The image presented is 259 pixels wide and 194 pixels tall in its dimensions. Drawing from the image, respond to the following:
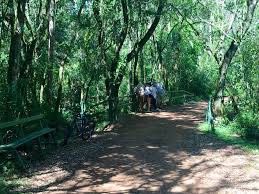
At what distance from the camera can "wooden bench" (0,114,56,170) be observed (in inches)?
364

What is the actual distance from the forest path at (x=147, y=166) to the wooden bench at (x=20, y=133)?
2.06ft

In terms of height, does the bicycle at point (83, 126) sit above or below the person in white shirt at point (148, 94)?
below

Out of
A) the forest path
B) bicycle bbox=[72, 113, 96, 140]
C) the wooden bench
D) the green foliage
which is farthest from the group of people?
the wooden bench

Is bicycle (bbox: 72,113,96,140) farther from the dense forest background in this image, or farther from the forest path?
the dense forest background

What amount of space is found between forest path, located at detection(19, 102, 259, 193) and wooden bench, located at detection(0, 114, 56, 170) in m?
0.63

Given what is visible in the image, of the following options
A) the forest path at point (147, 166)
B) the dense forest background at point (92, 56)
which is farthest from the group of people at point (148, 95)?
the forest path at point (147, 166)

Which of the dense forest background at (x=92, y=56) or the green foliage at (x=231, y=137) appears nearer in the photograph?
the green foliage at (x=231, y=137)

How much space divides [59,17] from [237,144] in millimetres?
13279

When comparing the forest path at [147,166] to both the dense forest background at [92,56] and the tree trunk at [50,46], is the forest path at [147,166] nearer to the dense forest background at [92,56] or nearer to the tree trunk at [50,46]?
the dense forest background at [92,56]

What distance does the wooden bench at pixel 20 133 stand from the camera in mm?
9234

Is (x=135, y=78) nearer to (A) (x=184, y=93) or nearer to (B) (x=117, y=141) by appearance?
(A) (x=184, y=93)

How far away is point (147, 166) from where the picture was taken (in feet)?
33.1

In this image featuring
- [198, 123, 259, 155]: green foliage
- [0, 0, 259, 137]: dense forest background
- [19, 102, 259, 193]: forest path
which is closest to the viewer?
[19, 102, 259, 193]: forest path

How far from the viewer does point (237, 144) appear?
1302cm
